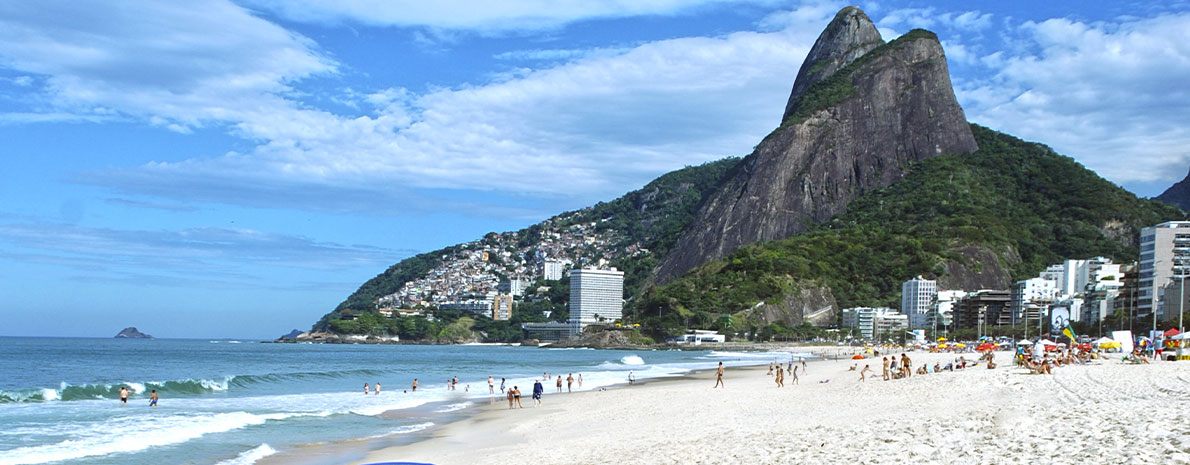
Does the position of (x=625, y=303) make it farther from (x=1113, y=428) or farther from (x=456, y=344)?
(x=1113, y=428)

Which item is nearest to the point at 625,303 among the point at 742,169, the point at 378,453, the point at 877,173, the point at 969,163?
the point at 742,169

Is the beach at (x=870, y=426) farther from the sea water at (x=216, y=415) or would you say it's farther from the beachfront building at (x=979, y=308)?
the beachfront building at (x=979, y=308)

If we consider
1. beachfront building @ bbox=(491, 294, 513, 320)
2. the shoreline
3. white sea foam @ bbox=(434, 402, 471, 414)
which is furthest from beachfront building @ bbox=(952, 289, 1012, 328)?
white sea foam @ bbox=(434, 402, 471, 414)

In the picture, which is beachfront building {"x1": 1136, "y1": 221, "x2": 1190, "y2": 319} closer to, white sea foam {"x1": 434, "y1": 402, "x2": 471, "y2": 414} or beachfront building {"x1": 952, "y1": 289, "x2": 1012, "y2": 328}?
beachfront building {"x1": 952, "y1": 289, "x2": 1012, "y2": 328}

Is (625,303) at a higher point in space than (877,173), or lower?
lower

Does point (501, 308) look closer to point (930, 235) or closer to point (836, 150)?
point (836, 150)

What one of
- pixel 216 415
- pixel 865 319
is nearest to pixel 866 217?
pixel 865 319
